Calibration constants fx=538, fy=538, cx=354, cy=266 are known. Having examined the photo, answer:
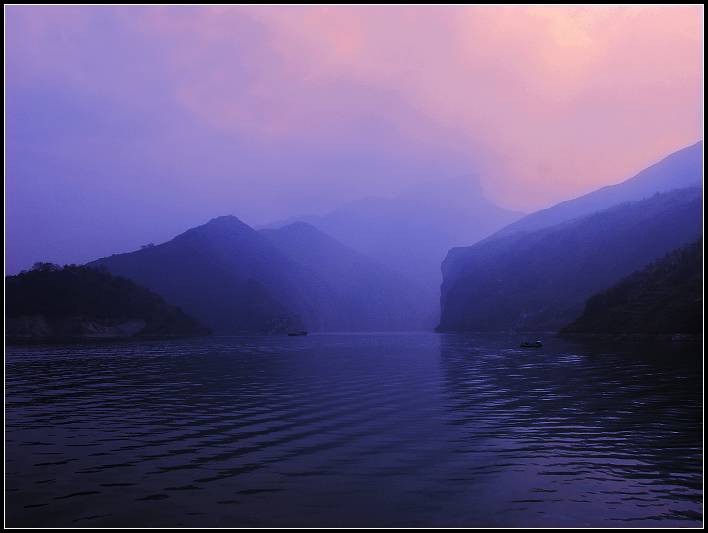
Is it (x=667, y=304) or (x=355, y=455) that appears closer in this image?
(x=355, y=455)

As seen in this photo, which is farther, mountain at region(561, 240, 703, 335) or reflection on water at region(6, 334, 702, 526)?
mountain at region(561, 240, 703, 335)

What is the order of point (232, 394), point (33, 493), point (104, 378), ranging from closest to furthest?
point (33, 493), point (232, 394), point (104, 378)

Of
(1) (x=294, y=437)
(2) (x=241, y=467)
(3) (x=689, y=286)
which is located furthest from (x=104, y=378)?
(3) (x=689, y=286)

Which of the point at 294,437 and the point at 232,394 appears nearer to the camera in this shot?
the point at 294,437

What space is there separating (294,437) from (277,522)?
13.7 m

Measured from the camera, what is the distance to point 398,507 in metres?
19.1

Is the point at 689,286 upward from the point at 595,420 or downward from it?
upward

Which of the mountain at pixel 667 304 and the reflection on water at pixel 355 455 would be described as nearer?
the reflection on water at pixel 355 455

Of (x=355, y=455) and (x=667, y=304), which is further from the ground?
(x=667, y=304)

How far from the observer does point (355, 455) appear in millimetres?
26906

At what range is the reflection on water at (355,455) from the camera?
18.8 metres

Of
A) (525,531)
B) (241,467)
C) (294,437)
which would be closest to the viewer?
(525,531)

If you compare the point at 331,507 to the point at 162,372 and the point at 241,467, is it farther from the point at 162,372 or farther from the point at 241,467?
the point at 162,372

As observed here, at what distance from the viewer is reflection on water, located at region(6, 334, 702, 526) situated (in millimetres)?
18766
